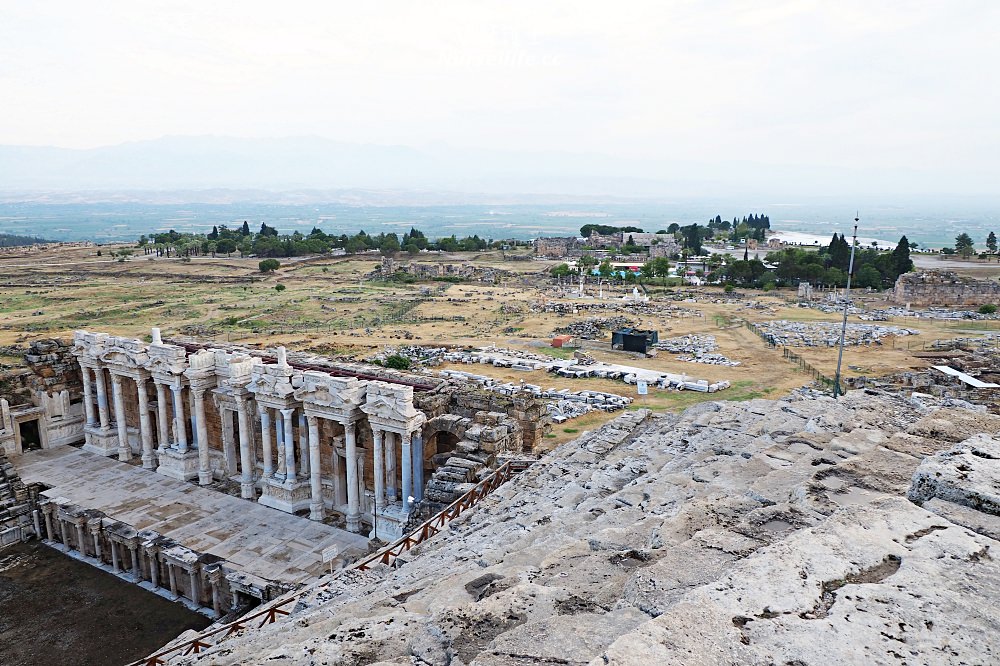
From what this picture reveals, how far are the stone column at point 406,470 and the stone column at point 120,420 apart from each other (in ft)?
54.9

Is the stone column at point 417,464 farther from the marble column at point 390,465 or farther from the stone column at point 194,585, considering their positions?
the stone column at point 194,585

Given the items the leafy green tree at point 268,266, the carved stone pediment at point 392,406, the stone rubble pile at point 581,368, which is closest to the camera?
the carved stone pediment at point 392,406

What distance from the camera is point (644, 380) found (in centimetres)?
4806

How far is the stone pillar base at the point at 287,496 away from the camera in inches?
1046

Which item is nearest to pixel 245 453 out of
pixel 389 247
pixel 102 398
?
pixel 102 398

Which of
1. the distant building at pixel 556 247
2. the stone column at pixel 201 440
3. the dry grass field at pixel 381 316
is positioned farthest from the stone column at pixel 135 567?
the distant building at pixel 556 247

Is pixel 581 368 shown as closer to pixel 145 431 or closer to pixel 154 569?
pixel 145 431

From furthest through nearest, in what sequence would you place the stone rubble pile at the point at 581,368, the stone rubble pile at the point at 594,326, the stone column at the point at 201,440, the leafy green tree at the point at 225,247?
the leafy green tree at the point at 225,247, the stone rubble pile at the point at 594,326, the stone rubble pile at the point at 581,368, the stone column at the point at 201,440

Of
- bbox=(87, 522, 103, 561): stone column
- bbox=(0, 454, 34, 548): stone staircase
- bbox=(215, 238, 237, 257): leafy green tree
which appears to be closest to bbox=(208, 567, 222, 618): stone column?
bbox=(87, 522, 103, 561): stone column

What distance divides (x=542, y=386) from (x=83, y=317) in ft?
184

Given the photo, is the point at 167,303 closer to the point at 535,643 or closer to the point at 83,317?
the point at 83,317

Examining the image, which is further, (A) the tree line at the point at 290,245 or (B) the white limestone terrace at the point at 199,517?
(A) the tree line at the point at 290,245

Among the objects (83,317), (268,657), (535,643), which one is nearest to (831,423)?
(535,643)

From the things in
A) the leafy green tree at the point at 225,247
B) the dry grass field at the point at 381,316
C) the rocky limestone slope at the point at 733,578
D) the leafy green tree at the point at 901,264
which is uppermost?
the rocky limestone slope at the point at 733,578
